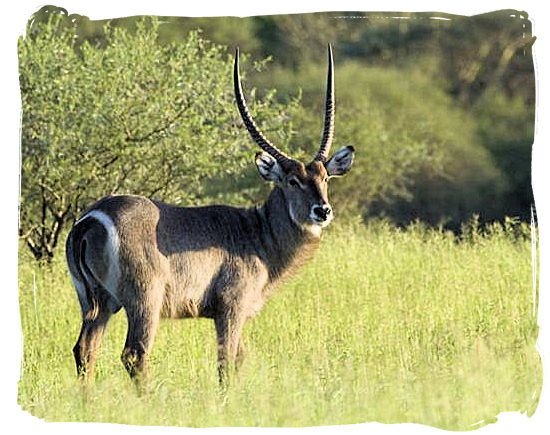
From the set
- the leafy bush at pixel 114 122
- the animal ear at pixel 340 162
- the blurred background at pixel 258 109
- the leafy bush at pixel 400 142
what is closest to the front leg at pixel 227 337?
the animal ear at pixel 340 162

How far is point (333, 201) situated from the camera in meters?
13.9

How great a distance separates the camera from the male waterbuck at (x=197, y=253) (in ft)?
21.6

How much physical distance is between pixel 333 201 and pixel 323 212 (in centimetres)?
712

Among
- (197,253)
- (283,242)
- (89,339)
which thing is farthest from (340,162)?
(89,339)

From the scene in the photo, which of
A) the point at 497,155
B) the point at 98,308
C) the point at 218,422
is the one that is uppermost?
the point at 497,155

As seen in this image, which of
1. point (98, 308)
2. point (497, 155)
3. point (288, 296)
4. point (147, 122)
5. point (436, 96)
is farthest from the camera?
point (436, 96)

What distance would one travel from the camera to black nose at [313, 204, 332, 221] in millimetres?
6812

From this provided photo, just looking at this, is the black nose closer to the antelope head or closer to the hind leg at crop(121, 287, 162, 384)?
the antelope head

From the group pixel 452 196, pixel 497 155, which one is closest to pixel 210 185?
pixel 497 155

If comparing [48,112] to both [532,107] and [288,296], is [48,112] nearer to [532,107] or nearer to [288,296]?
[288,296]

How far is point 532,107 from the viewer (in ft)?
22.4

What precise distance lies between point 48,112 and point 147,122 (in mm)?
737

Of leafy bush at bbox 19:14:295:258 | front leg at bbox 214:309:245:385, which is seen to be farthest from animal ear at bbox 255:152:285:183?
leafy bush at bbox 19:14:295:258

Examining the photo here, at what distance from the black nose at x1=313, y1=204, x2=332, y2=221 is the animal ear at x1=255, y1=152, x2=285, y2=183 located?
1.19ft
